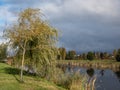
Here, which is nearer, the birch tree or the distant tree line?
the birch tree

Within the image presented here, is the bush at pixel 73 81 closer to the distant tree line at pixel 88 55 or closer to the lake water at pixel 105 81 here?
the lake water at pixel 105 81

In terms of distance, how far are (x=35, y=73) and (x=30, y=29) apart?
19.3 ft

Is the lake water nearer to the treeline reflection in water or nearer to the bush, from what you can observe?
the treeline reflection in water

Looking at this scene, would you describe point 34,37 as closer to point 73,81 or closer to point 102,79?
point 73,81

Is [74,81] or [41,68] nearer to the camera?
[74,81]

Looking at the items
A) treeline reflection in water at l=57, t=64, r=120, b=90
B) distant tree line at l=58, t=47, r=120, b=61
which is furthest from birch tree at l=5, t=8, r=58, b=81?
distant tree line at l=58, t=47, r=120, b=61

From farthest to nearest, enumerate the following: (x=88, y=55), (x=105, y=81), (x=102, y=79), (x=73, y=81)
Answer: (x=88, y=55)
(x=102, y=79)
(x=105, y=81)
(x=73, y=81)

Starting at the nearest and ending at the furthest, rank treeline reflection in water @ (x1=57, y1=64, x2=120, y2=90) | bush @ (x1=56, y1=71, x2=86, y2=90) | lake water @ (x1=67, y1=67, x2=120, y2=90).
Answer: bush @ (x1=56, y1=71, x2=86, y2=90), treeline reflection in water @ (x1=57, y1=64, x2=120, y2=90), lake water @ (x1=67, y1=67, x2=120, y2=90)

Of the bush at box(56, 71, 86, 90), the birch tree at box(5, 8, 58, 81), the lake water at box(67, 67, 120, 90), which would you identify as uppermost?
the birch tree at box(5, 8, 58, 81)

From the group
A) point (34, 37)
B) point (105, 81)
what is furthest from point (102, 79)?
point (34, 37)

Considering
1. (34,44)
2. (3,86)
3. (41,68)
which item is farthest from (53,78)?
(3,86)

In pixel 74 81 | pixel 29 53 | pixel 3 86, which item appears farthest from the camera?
pixel 29 53

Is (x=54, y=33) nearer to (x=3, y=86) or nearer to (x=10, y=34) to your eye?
(x=10, y=34)

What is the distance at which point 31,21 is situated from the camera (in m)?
23.5
